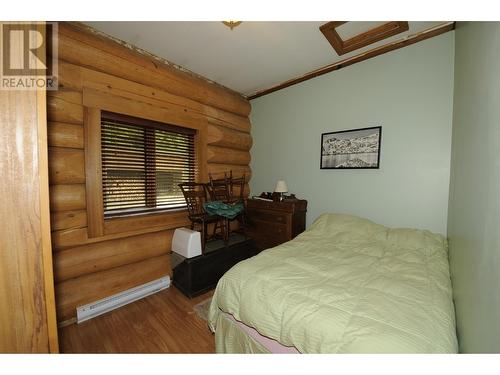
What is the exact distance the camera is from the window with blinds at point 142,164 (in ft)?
7.34

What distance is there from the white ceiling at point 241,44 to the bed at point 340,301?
2141 mm

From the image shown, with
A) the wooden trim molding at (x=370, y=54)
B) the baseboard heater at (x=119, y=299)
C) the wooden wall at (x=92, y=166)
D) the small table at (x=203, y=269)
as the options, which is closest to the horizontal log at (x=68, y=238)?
the wooden wall at (x=92, y=166)

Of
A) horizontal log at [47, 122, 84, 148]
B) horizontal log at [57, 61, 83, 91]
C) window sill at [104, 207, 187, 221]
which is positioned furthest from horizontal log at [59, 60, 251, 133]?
window sill at [104, 207, 187, 221]

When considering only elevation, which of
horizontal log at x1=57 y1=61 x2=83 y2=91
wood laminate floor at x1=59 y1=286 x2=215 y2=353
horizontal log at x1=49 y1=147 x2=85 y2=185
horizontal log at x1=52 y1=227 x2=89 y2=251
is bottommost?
wood laminate floor at x1=59 y1=286 x2=215 y2=353

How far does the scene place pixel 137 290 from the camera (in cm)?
226

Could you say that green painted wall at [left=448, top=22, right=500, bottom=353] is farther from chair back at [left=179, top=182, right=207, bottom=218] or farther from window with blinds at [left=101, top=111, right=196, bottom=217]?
window with blinds at [left=101, top=111, right=196, bottom=217]

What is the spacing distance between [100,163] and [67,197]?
0.41 meters

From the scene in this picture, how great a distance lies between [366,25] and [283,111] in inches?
60.1

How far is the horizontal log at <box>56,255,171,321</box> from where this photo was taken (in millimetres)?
1891

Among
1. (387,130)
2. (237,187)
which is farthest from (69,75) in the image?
(387,130)

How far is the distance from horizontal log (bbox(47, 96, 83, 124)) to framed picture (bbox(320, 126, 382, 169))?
2826 mm

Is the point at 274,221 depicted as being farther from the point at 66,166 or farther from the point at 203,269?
the point at 66,166

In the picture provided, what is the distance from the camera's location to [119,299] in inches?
82.9
